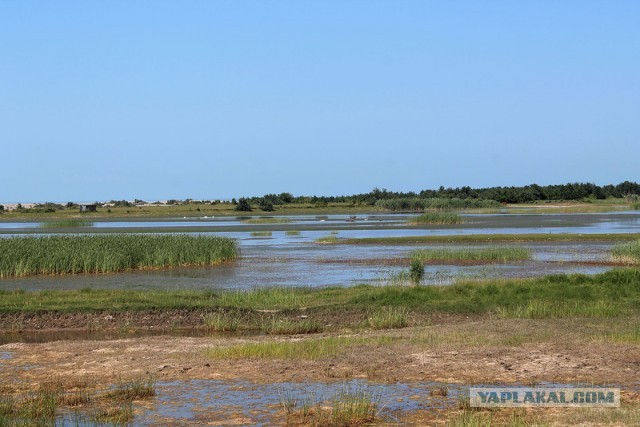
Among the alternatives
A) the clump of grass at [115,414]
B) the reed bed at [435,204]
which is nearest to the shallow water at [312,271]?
the clump of grass at [115,414]

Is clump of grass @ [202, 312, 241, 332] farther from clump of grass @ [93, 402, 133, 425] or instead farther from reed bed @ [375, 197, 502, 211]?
reed bed @ [375, 197, 502, 211]

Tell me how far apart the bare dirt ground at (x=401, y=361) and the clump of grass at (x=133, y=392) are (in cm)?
92

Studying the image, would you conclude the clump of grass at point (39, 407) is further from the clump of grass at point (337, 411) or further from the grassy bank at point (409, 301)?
the grassy bank at point (409, 301)

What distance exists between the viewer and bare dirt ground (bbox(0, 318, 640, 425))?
12.5 meters

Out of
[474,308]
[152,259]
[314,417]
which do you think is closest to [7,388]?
[314,417]

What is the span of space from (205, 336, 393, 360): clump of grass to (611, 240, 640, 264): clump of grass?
69.6ft

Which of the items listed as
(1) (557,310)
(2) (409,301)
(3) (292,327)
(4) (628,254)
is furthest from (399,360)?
(4) (628,254)

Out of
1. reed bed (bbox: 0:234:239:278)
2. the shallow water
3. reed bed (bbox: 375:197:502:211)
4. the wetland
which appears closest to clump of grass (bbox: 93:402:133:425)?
the wetland

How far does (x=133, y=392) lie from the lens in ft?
38.5

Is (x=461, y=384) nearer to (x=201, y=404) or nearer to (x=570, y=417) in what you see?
(x=570, y=417)

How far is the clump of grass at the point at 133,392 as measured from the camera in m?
11.7

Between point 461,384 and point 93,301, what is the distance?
1380 centimetres

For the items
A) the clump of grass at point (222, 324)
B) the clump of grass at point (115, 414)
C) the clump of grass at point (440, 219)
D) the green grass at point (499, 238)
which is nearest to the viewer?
the clump of grass at point (115, 414)

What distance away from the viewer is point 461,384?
39.5ft
